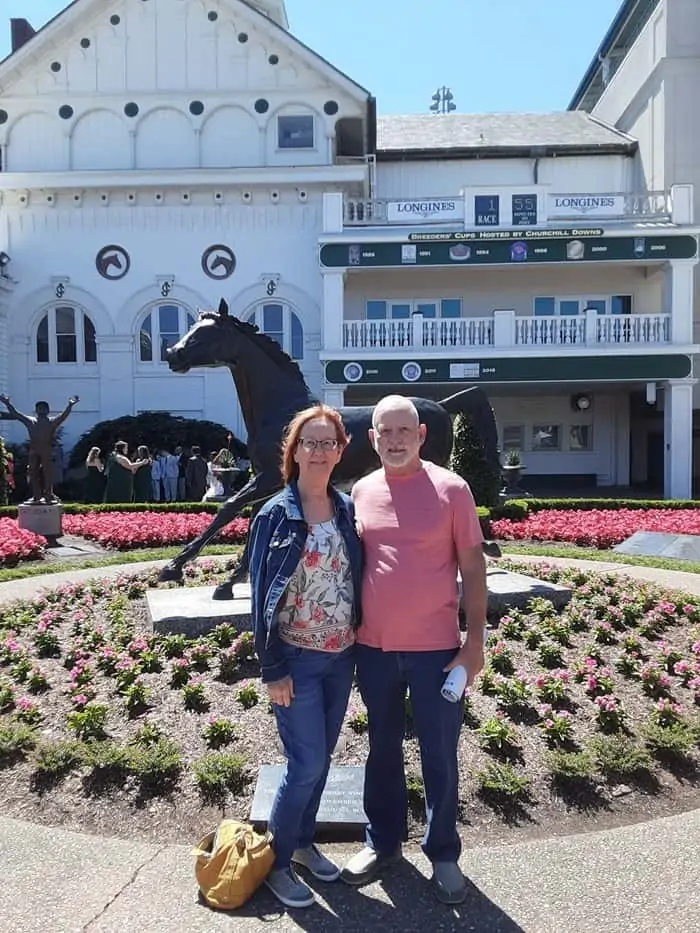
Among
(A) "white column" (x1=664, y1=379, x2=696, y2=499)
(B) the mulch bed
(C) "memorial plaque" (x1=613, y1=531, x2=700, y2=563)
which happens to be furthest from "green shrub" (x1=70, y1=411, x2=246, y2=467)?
(B) the mulch bed

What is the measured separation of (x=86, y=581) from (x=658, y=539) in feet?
28.3

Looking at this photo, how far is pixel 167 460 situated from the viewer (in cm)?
2109

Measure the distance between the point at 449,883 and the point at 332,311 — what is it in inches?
872

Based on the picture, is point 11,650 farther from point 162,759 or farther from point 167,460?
point 167,460

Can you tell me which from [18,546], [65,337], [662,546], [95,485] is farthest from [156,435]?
[662,546]

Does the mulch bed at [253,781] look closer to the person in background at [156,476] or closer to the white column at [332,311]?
the person in background at [156,476]

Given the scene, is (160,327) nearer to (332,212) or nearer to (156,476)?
(332,212)

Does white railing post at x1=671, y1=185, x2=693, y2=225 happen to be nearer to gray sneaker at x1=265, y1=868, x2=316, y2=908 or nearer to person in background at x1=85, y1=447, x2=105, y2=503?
person in background at x1=85, y1=447, x2=105, y2=503

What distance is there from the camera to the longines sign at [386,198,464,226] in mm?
24797

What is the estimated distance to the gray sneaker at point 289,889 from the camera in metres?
3.18

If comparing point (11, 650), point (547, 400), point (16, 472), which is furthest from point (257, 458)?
point (547, 400)

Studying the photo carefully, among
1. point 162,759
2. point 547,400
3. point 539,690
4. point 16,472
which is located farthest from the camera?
point 547,400

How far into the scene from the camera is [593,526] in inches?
589

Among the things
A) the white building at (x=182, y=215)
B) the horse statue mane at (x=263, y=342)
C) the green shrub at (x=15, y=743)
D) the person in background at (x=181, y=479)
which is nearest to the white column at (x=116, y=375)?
the white building at (x=182, y=215)
